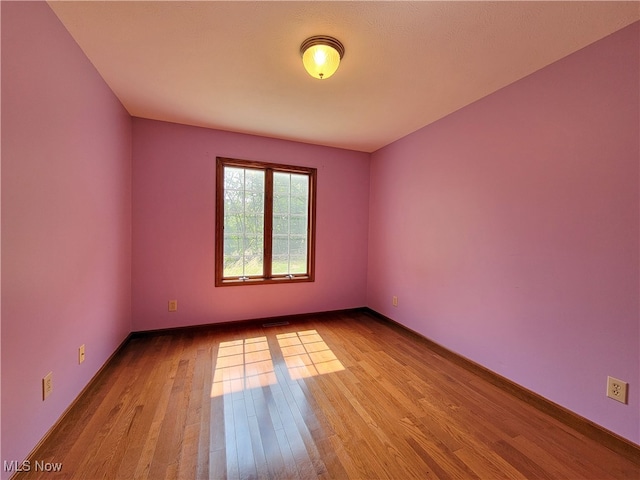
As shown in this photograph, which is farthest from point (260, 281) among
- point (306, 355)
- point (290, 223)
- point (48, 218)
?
point (48, 218)

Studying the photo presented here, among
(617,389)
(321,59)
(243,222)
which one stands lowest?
(617,389)

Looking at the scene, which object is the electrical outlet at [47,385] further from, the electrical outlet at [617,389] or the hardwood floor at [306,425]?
the electrical outlet at [617,389]

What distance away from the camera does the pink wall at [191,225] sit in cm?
286

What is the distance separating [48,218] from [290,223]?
2397 millimetres

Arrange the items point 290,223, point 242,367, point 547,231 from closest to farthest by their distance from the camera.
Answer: point 547,231 < point 242,367 < point 290,223

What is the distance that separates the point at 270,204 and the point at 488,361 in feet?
9.43

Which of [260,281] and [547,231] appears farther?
[260,281]

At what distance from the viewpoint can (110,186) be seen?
88.9 inches

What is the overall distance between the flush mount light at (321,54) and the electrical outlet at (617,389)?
2.57 metres

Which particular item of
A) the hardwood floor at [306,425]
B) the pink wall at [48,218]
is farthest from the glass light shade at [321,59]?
the hardwood floor at [306,425]

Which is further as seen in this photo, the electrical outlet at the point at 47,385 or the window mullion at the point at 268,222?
the window mullion at the point at 268,222

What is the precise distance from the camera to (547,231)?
1823 mm

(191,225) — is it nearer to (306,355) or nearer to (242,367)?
(242,367)

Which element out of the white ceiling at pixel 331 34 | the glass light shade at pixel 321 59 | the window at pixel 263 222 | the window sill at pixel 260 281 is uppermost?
the white ceiling at pixel 331 34
